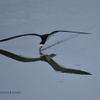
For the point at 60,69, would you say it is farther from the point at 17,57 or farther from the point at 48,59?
the point at 17,57

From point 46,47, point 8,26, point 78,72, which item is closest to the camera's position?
point 78,72

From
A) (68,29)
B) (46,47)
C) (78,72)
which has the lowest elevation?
(78,72)

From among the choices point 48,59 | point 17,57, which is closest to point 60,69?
point 48,59

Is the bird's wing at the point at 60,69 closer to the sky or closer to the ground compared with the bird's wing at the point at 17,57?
closer to the ground

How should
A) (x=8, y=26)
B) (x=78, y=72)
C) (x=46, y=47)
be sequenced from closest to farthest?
(x=78, y=72)
(x=46, y=47)
(x=8, y=26)

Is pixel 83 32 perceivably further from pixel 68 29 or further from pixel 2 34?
pixel 2 34

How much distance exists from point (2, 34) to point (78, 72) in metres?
0.57

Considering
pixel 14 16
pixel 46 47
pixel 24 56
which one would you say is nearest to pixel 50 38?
pixel 46 47

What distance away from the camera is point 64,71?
1312 mm

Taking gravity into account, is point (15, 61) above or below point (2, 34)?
below

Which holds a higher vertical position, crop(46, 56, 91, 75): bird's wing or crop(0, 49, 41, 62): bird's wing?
crop(0, 49, 41, 62): bird's wing

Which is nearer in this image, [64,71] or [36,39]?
[64,71]

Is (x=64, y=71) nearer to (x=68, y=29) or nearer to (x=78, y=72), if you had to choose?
(x=78, y=72)

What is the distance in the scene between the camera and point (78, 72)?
1305mm
